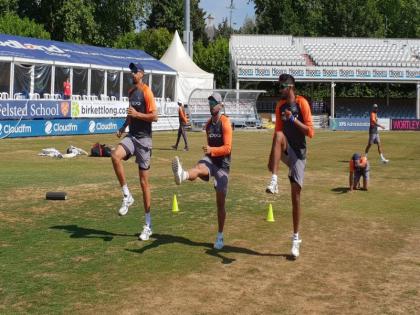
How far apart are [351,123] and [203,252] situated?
141 feet

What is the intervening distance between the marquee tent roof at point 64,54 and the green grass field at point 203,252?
18.2m

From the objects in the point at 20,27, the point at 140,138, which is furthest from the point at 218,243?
the point at 20,27

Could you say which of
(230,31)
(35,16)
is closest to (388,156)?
(35,16)

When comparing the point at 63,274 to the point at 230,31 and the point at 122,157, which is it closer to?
the point at 122,157

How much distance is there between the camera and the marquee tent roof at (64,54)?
31.4 meters

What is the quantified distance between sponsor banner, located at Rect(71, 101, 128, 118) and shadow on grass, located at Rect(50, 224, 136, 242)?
2430 cm

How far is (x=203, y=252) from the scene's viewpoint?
→ 26.0 ft

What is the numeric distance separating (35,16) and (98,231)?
50449mm

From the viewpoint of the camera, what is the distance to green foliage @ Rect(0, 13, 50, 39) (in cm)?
4925

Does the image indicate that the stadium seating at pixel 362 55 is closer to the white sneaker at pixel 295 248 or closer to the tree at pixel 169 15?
the tree at pixel 169 15

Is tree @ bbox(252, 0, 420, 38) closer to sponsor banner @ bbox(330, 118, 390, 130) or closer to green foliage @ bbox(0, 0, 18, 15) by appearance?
sponsor banner @ bbox(330, 118, 390, 130)

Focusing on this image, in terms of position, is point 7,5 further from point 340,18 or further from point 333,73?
point 340,18

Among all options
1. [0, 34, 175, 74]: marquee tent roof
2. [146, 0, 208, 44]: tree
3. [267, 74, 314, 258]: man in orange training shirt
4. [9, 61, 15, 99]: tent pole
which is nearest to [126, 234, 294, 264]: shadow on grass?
[267, 74, 314, 258]: man in orange training shirt

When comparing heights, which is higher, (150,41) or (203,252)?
(150,41)
